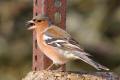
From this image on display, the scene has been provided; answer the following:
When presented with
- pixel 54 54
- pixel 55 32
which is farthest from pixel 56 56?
pixel 55 32

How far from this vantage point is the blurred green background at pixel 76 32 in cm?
2050

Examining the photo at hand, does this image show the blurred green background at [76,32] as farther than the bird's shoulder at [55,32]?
Yes

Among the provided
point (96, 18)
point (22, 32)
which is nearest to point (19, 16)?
point (22, 32)

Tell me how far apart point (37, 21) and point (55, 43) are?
1.50 ft

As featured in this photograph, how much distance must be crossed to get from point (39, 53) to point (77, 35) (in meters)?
5.34

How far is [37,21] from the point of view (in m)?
15.0

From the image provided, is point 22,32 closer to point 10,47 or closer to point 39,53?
point 10,47

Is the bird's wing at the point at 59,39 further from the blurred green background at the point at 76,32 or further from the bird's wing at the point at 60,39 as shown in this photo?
the blurred green background at the point at 76,32

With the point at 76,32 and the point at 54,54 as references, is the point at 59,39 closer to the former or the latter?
the point at 54,54

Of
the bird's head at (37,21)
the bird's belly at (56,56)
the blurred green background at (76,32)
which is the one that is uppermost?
the bird's head at (37,21)

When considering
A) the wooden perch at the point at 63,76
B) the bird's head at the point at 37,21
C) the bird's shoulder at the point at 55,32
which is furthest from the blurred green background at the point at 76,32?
the wooden perch at the point at 63,76

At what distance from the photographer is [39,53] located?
1523 cm

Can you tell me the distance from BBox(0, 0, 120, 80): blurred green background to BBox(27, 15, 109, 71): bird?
5213mm

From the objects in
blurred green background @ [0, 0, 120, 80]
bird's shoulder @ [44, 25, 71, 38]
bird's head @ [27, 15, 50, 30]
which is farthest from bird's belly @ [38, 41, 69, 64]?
blurred green background @ [0, 0, 120, 80]
